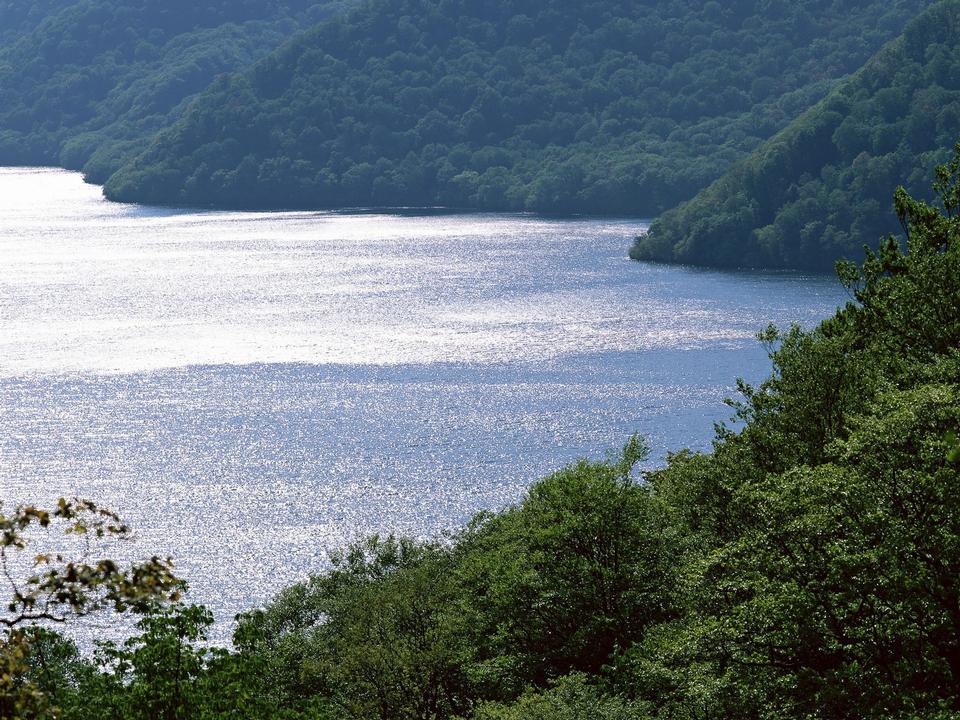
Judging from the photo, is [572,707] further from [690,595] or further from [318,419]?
[318,419]

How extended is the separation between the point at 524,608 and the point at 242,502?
75.1 meters

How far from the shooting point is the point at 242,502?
122 meters

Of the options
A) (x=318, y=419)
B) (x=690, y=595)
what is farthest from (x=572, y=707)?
(x=318, y=419)

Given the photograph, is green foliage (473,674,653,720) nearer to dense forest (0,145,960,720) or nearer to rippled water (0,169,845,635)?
dense forest (0,145,960,720)

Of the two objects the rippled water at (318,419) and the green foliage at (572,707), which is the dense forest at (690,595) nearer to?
the green foliage at (572,707)

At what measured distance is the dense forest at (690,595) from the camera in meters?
29.5

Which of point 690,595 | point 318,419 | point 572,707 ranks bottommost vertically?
point 318,419

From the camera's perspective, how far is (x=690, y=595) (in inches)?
1644

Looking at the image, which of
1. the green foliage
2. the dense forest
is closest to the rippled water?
the dense forest

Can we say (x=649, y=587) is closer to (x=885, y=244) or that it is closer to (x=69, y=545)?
(x=885, y=244)

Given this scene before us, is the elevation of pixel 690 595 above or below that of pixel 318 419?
above

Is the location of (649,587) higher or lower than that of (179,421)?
higher

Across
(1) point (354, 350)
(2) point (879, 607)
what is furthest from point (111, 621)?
(1) point (354, 350)

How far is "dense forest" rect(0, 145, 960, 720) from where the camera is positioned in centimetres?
2948
